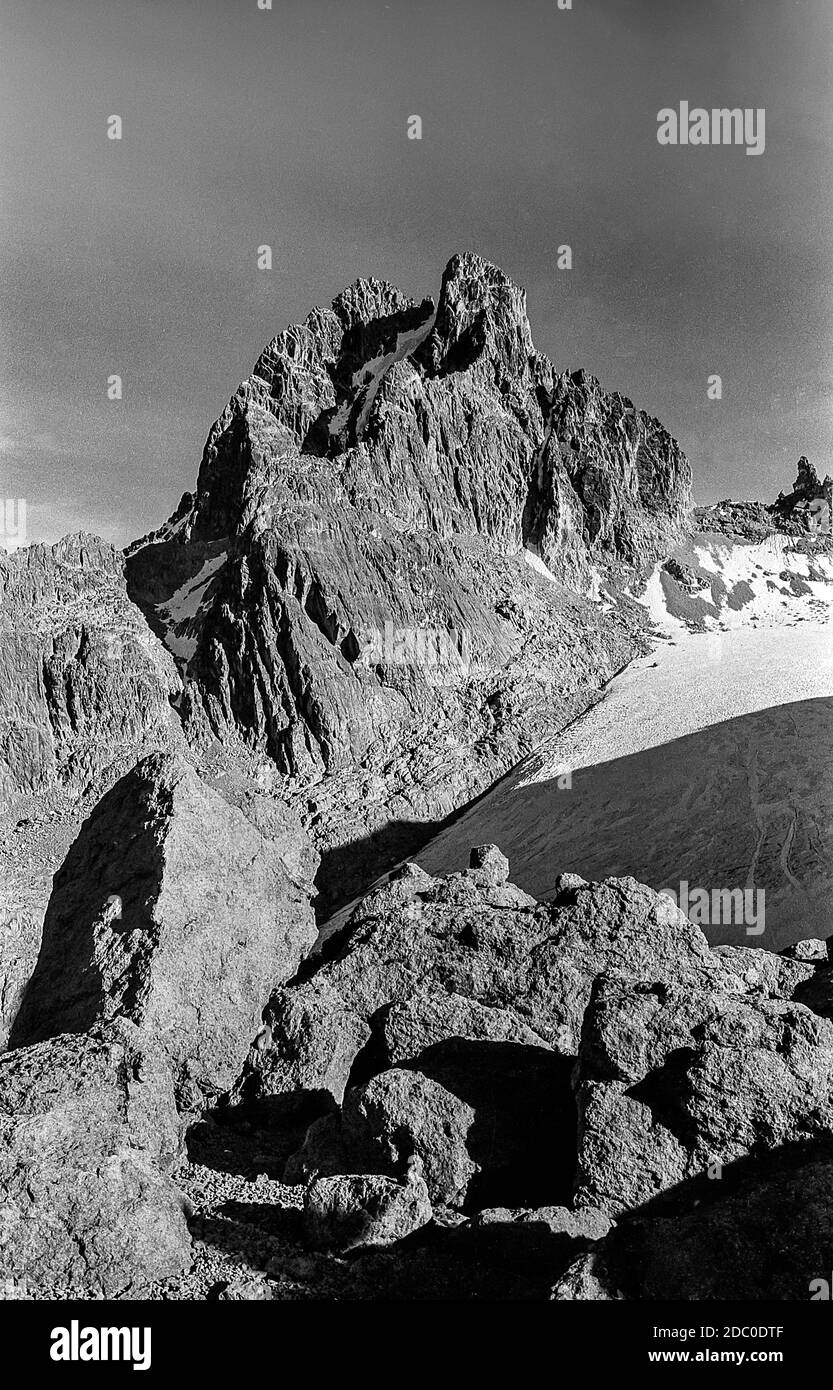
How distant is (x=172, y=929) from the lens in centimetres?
1823

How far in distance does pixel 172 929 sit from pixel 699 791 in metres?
42.0

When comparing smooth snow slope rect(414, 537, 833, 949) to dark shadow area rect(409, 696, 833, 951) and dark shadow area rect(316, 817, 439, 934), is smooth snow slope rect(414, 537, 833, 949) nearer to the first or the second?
dark shadow area rect(409, 696, 833, 951)

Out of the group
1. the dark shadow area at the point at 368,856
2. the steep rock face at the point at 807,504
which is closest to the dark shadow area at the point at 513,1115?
the dark shadow area at the point at 368,856

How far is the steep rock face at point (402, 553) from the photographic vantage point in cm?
8638

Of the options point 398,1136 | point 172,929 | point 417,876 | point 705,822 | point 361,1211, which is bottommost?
point 361,1211

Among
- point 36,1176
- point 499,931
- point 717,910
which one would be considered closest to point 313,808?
point 717,910

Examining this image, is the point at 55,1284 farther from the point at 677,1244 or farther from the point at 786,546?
the point at 786,546

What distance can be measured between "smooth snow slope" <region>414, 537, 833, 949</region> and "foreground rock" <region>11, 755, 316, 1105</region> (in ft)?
75.7

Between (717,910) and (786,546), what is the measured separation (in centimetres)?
12317

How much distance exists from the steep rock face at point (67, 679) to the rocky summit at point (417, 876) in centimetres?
36

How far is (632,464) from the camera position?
440 feet

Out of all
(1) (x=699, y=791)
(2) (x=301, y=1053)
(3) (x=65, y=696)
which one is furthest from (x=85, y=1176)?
(3) (x=65, y=696)

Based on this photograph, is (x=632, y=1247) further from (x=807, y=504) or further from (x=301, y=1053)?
(x=807, y=504)

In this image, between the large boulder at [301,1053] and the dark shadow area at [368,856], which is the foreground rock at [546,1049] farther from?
the dark shadow area at [368,856]
